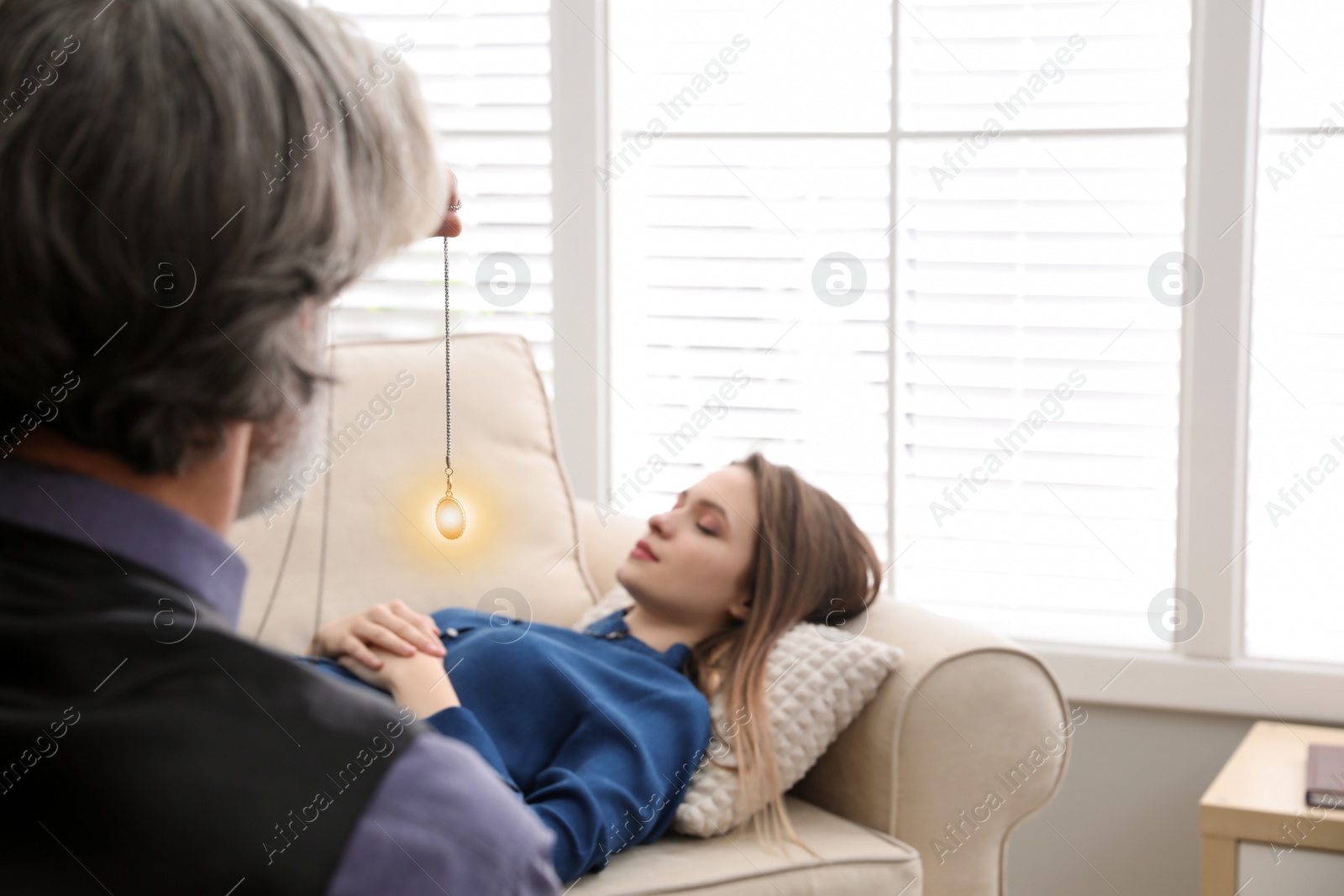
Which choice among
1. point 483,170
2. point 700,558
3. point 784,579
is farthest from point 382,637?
point 483,170

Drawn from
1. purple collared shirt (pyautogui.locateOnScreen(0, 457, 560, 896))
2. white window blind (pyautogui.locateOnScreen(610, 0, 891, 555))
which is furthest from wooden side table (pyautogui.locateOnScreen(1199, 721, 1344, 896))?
purple collared shirt (pyautogui.locateOnScreen(0, 457, 560, 896))

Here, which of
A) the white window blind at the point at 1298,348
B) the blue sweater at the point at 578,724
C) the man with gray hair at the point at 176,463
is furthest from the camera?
the white window blind at the point at 1298,348

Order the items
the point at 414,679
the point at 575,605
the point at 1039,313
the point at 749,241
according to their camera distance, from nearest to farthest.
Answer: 1. the point at 414,679
2. the point at 575,605
3. the point at 1039,313
4. the point at 749,241

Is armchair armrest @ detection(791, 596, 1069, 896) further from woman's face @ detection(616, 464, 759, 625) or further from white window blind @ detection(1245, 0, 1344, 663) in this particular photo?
white window blind @ detection(1245, 0, 1344, 663)

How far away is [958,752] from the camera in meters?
1.68

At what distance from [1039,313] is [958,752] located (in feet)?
3.31

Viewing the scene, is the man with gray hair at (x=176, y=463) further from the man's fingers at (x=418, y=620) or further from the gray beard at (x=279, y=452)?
the man's fingers at (x=418, y=620)

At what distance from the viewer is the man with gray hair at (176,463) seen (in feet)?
1.63

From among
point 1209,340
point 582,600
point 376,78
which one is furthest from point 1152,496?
point 376,78

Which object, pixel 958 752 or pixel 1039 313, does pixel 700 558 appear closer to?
pixel 958 752

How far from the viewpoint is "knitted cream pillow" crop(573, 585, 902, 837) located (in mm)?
1628

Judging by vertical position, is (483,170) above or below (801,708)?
above

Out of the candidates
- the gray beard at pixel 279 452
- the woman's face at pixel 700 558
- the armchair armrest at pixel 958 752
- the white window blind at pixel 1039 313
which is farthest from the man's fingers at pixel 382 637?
the white window blind at pixel 1039 313

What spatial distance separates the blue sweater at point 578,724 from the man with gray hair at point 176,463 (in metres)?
0.97
